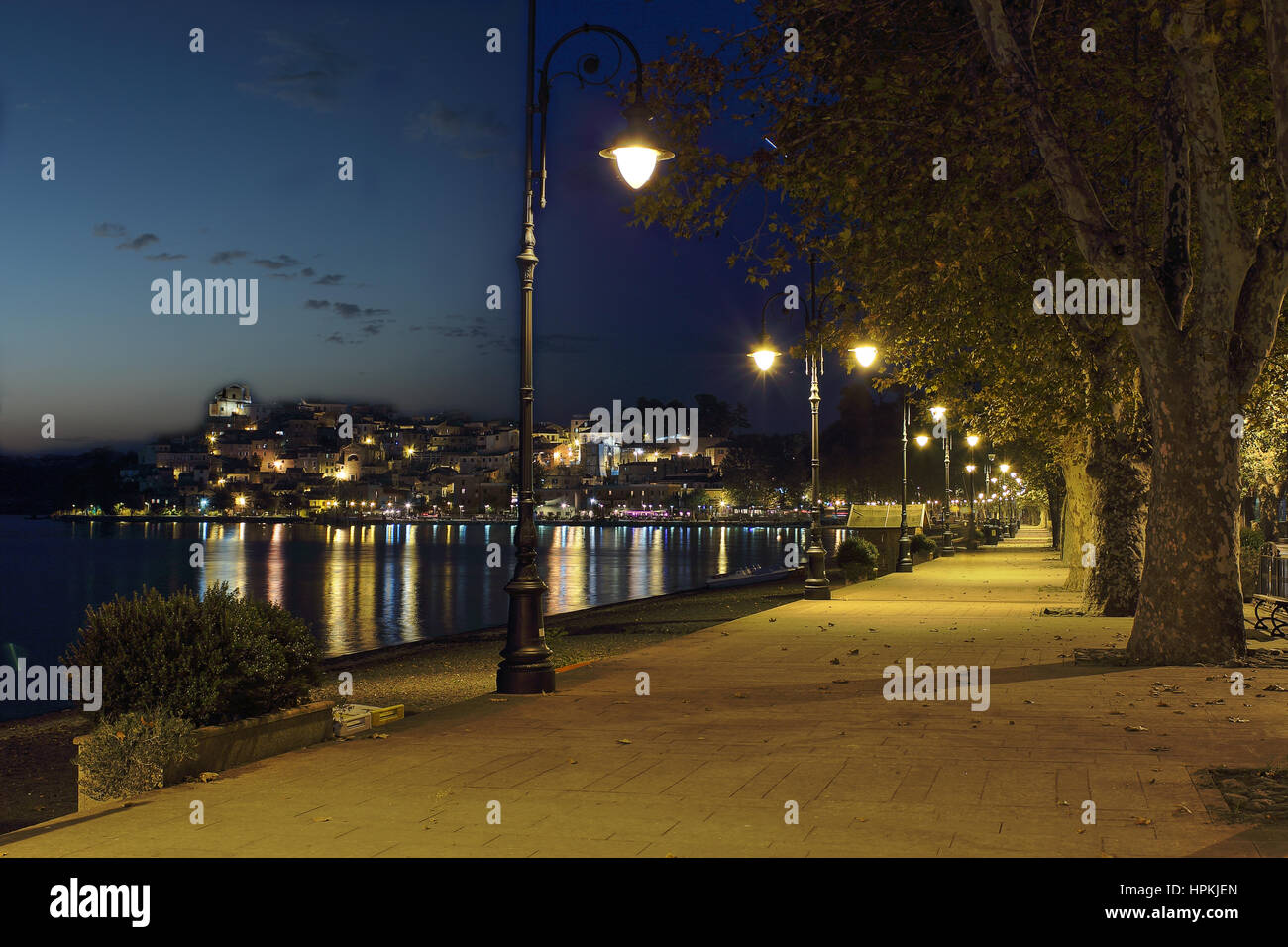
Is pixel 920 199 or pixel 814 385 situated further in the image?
pixel 814 385

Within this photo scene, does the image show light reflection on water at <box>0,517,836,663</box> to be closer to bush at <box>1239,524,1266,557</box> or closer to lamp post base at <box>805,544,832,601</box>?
lamp post base at <box>805,544,832,601</box>

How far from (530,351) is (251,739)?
5609 millimetres

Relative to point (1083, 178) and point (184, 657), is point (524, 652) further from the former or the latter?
point (1083, 178)

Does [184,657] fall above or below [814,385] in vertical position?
below

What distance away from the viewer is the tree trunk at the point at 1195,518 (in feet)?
44.6

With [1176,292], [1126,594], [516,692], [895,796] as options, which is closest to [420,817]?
[895,796]

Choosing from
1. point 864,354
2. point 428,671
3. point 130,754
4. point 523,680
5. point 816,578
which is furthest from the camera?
point 816,578

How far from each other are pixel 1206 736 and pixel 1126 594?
11578mm

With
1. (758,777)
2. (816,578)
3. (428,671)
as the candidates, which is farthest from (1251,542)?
(758,777)

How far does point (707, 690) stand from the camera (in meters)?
12.8

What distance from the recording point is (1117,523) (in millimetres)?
19719

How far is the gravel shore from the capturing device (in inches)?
513
